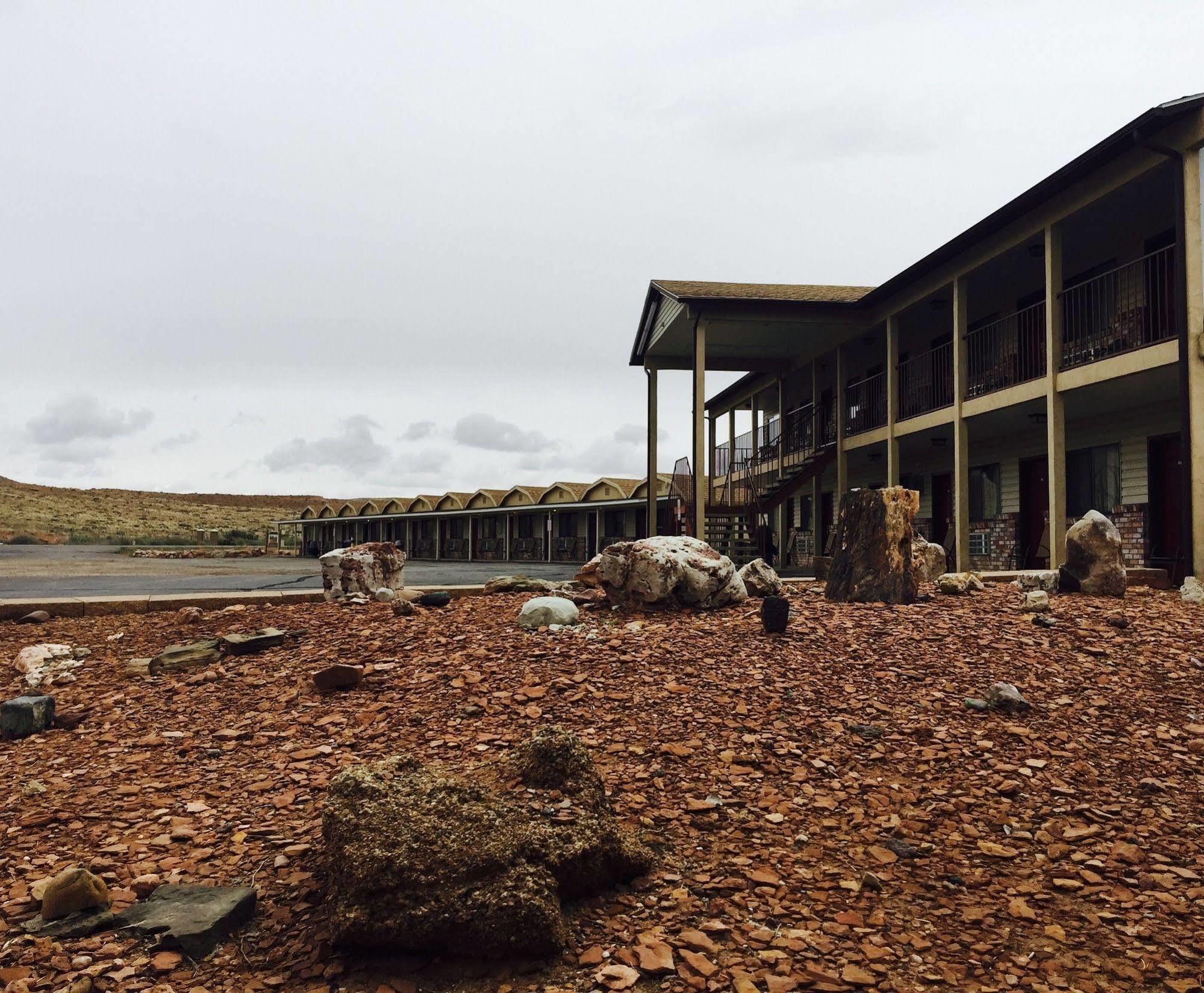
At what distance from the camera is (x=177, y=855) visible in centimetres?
326

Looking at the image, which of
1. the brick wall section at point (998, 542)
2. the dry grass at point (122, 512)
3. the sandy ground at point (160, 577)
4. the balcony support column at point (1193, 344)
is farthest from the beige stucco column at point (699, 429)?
the dry grass at point (122, 512)

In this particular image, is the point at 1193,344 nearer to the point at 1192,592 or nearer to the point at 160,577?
the point at 1192,592

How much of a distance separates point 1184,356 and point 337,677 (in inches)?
409

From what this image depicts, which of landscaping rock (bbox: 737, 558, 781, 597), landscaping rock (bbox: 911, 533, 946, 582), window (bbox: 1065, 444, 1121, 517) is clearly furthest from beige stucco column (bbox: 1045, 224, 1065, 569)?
landscaping rock (bbox: 737, 558, 781, 597)

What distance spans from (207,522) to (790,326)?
244 feet

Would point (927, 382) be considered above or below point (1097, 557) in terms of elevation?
above

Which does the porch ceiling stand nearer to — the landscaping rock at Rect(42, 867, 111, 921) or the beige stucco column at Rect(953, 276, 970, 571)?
A: the beige stucco column at Rect(953, 276, 970, 571)

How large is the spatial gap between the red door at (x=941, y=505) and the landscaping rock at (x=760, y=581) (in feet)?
41.4

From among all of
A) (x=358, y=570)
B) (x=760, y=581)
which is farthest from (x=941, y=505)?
(x=358, y=570)

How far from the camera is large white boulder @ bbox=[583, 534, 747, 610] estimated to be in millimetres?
7039

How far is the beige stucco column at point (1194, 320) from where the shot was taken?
31.5ft

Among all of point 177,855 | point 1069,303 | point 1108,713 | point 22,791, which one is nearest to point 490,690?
point 177,855

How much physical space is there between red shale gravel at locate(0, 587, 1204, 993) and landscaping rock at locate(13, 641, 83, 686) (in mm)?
160

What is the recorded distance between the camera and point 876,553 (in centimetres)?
770
